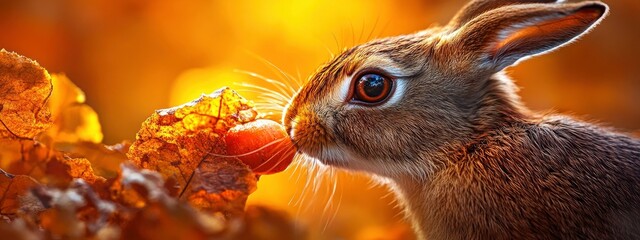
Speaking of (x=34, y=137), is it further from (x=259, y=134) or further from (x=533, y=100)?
(x=533, y=100)

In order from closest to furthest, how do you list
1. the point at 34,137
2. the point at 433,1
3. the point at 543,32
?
the point at 34,137 < the point at 543,32 < the point at 433,1

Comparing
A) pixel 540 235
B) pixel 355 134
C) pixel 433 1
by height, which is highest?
pixel 433 1

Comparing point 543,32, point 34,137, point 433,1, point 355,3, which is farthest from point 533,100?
point 34,137

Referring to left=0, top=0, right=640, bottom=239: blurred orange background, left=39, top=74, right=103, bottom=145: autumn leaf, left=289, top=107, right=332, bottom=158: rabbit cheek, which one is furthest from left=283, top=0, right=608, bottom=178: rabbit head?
left=0, top=0, right=640, bottom=239: blurred orange background

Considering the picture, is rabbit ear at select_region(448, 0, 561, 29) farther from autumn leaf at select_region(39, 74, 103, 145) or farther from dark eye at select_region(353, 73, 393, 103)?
autumn leaf at select_region(39, 74, 103, 145)

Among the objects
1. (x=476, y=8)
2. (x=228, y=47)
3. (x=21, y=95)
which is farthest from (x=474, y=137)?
(x=228, y=47)

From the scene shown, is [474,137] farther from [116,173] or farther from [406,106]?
[116,173]

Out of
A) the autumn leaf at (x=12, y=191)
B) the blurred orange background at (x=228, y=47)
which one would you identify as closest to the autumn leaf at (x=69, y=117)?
the autumn leaf at (x=12, y=191)

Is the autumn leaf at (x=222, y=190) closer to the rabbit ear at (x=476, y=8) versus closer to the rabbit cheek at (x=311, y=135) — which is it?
the rabbit cheek at (x=311, y=135)
